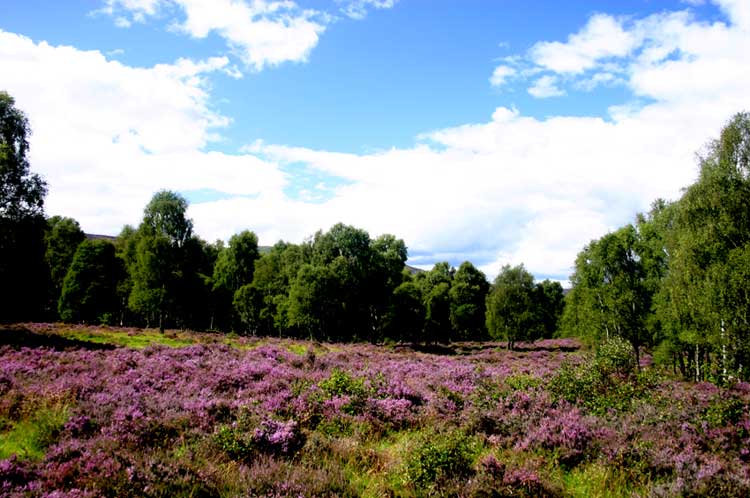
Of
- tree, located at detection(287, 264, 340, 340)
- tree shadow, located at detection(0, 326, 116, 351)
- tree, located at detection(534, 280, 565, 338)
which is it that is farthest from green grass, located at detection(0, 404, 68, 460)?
tree, located at detection(534, 280, 565, 338)

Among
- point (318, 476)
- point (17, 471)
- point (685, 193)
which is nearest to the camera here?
point (17, 471)

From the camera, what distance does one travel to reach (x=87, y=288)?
5269 centimetres

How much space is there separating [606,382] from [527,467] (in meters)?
7.83

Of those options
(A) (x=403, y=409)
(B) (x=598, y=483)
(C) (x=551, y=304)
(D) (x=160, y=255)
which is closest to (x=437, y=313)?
(D) (x=160, y=255)

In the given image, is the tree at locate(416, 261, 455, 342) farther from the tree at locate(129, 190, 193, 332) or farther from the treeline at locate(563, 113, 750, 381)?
the tree at locate(129, 190, 193, 332)

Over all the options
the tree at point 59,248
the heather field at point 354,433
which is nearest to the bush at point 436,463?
the heather field at point 354,433

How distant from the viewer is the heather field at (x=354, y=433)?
6.98 meters

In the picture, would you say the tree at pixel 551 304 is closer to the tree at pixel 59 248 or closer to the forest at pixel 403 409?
the forest at pixel 403 409

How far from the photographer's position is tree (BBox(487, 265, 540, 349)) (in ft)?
177

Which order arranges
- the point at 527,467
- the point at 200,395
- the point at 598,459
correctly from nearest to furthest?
1. the point at 527,467
2. the point at 598,459
3. the point at 200,395

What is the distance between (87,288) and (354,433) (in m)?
55.4

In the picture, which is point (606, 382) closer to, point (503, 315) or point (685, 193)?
point (685, 193)

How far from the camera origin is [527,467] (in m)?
7.91

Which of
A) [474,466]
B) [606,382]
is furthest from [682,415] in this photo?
[474,466]
